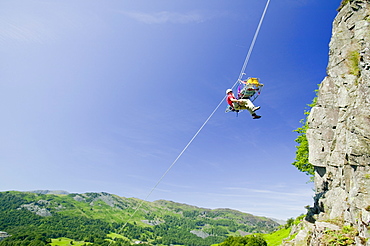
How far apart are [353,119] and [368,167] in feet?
15.1

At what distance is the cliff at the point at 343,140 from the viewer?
17203 millimetres

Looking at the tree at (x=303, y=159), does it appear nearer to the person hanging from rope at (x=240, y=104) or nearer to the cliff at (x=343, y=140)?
the cliff at (x=343, y=140)

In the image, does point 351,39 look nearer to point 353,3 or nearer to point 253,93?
point 353,3

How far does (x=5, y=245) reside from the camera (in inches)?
6688

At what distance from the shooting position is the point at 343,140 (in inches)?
947

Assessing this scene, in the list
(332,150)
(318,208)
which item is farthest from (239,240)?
(332,150)

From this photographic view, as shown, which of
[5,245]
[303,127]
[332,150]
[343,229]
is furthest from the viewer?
[5,245]

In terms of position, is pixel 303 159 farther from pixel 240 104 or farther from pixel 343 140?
pixel 240 104

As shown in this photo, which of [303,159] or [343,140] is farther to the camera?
[303,159]

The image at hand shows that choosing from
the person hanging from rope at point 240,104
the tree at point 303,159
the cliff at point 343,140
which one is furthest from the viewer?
the tree at point 303,159

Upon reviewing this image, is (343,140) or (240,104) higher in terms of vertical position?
(343,140)

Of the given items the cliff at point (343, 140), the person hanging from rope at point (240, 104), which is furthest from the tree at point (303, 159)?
the person hanging from rope at point (240, 104)

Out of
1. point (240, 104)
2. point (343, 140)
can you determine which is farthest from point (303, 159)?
point (240, 104)

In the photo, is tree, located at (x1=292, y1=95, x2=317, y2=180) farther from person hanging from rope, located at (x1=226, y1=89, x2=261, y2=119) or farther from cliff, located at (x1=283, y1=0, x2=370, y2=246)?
person hanging from rope, located at (x1=226, y1=89, x2=261, y2=119)
